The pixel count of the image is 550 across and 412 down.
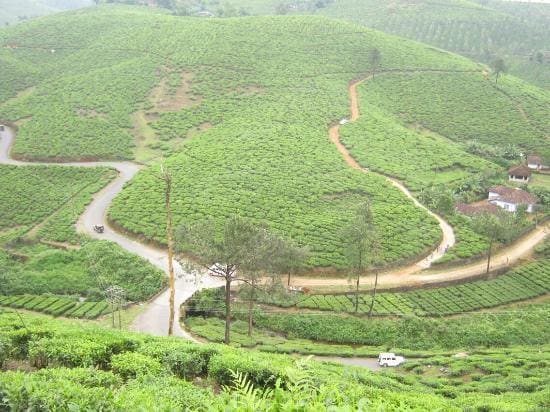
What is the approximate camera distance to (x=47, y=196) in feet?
146

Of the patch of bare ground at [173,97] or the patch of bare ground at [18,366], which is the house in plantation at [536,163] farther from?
the patch of bare ground at [18,366]

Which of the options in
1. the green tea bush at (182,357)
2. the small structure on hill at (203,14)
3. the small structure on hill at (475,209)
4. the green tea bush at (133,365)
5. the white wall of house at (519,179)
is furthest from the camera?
the small structure on hill at (203,14)

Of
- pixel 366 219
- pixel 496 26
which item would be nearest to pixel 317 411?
pixel 366 219

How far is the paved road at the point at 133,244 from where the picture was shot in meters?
27.1

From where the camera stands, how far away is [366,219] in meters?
29.5

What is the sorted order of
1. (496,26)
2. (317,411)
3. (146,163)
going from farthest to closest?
(496,26), (146,163), (317,411)

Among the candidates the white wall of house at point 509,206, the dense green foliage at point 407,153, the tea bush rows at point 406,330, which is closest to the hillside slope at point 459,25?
the dense green foliage at point 407,153

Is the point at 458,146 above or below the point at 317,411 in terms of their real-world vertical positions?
below

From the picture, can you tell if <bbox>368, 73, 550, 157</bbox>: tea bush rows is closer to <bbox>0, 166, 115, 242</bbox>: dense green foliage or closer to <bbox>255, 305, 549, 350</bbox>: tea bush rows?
<bbox>255, 305, 549, 350</bbox>: tea bush rows

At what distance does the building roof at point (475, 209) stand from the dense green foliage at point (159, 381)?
27695 mm

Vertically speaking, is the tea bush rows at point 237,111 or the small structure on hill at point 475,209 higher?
the tea bush rows at point 237,111

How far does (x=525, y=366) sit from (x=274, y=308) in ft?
44.0

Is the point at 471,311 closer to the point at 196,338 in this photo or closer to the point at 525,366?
the point at 525,366

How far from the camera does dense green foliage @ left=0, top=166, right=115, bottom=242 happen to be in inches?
1559
